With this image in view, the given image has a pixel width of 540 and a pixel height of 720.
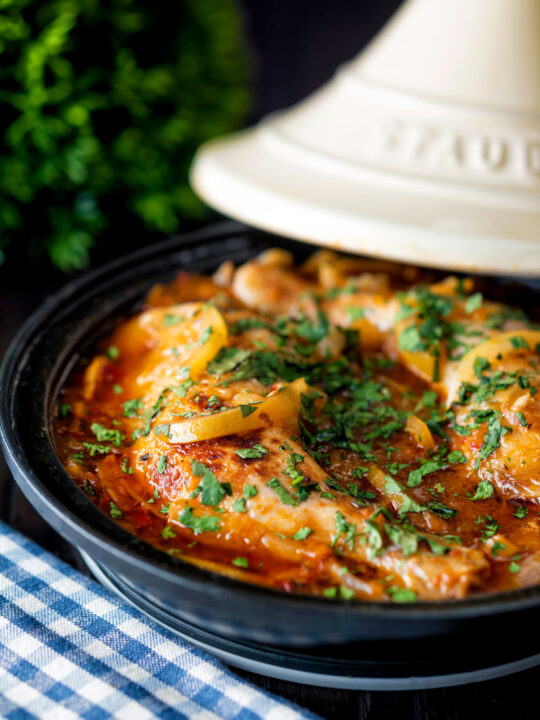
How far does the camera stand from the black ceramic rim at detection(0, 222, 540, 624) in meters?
1.57

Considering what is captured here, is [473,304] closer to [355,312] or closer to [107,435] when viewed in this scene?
[355,312]

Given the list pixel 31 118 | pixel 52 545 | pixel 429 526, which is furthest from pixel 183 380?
pixel 31 118

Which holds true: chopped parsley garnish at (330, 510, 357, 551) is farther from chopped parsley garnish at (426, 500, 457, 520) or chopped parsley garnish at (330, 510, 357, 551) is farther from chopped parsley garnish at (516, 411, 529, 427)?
chopped parsley garnish at (516, 411, 529, 427)

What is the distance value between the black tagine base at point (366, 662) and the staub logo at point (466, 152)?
1699mm

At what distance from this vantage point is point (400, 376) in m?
2.67

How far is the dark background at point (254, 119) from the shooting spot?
6.07 ft

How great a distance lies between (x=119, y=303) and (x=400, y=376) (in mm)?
1095

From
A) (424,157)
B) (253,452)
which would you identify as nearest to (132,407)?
(253,452)

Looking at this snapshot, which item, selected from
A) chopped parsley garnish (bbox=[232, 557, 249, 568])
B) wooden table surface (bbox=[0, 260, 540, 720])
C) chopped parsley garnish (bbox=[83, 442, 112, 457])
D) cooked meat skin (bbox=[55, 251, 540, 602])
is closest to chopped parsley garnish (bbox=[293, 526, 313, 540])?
cooked meat skin (bbox=[55, 251, 540, 602])

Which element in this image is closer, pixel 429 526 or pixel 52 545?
pixel 429 526

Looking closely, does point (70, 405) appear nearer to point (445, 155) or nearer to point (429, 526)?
point (429, 526)

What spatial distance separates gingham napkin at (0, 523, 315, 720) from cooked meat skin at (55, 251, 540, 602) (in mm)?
260

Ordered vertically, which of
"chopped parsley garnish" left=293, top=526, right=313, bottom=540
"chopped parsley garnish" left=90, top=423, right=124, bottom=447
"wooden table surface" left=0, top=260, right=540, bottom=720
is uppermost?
"chopped parsley garnish" left=90, top=423, right=124, bottom=447

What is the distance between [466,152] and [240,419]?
1.45 metres
